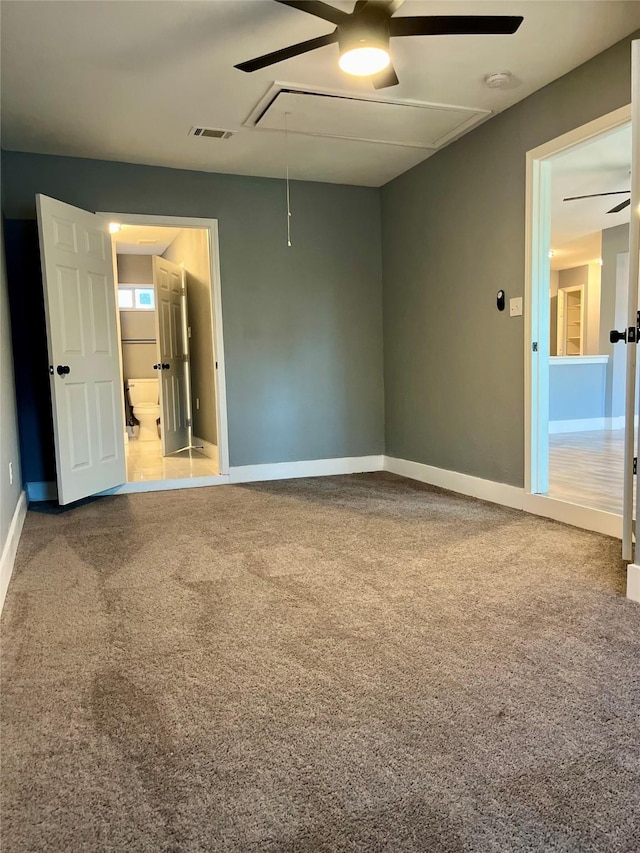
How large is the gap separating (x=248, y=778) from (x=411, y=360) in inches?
150

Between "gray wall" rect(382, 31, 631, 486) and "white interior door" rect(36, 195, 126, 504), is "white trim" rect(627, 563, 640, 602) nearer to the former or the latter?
"gray wall" rect(382, 31, 631, 486)

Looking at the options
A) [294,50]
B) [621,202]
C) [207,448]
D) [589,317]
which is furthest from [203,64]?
[589,317]

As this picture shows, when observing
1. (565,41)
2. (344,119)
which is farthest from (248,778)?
(344,119)

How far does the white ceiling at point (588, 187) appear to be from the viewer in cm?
409

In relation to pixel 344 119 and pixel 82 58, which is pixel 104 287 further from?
pixel 344 119

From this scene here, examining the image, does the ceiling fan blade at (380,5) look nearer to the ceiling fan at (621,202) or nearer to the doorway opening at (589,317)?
the doorway opening at (589,317)

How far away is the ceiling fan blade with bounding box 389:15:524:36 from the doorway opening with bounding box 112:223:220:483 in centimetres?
289

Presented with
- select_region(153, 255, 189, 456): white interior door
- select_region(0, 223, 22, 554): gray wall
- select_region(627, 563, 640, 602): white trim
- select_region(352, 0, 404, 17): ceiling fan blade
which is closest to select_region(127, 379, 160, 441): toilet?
select_region(153, 255, 189, 456): white interior door

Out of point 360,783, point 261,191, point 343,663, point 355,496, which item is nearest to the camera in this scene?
point 360,783

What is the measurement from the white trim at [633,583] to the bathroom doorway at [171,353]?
320 cm

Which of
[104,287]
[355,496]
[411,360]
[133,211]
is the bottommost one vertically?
[355,496]

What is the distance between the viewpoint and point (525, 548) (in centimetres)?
277

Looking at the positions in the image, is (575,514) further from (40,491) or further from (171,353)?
(171,353)

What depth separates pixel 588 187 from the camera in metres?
5.12
